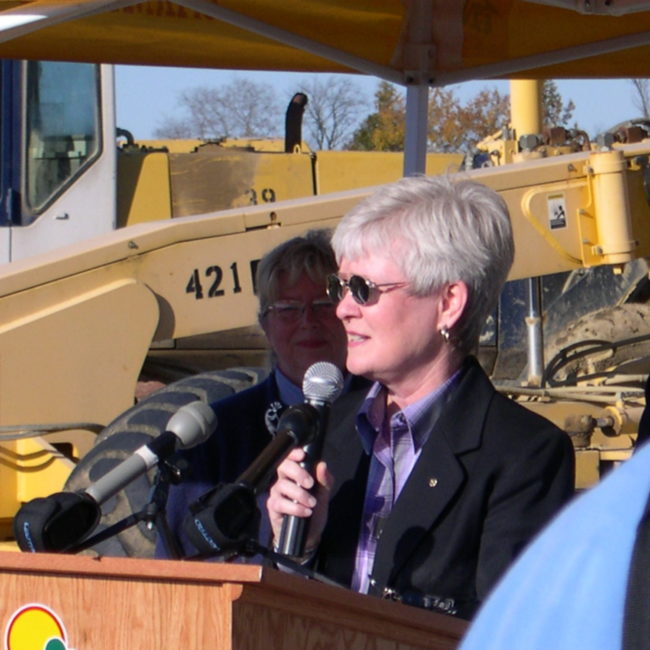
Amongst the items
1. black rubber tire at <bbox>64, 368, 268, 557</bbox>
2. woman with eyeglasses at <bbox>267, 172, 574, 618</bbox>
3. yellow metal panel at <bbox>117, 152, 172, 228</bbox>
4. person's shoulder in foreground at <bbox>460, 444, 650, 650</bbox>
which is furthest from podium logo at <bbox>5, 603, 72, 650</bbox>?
yellow metal panel at <bbox>117, 152, 172, 228</bbox>

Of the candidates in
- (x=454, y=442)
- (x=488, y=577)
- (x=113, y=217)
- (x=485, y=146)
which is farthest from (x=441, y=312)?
(x=485, y=146)

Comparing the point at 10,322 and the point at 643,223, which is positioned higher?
the point at 643,223

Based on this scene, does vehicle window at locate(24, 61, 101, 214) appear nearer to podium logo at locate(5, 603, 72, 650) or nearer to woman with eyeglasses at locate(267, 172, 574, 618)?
woman with eyeglasses at locate(267, 172, 574, 618)

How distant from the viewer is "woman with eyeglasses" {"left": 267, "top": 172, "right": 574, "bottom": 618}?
291 cm

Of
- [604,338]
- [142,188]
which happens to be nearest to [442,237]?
[142,188]

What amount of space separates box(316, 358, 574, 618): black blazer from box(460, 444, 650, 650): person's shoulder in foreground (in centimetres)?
153

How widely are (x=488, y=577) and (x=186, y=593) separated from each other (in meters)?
0.98

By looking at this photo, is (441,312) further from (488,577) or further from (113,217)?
(113,217)

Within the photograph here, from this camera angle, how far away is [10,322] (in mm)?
5828

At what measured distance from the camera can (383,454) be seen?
3.13 metres

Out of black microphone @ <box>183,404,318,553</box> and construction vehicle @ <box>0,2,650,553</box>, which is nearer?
black microphone @ <box>183,404,318,553</box>

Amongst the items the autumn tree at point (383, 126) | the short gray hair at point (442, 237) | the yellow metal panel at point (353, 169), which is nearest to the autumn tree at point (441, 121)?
the autumn tree at point (383, 126)

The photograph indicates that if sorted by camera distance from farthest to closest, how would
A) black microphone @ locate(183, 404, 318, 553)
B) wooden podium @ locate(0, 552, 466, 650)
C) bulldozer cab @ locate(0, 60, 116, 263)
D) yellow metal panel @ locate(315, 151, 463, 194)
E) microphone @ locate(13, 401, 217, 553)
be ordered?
1. yellow metal panel @ locate(315, 151, 463, 194)
2. bulldozer cab @ locate(0, 60, 116, 263)
3. microphone @ locate(13, 401, 217, 553)
4. black microphone @ locate(183, 404, 318, 553)
5. wooden podium @ locate(0, 552, 466, 650)

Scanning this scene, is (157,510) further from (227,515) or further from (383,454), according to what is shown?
(383,454)
